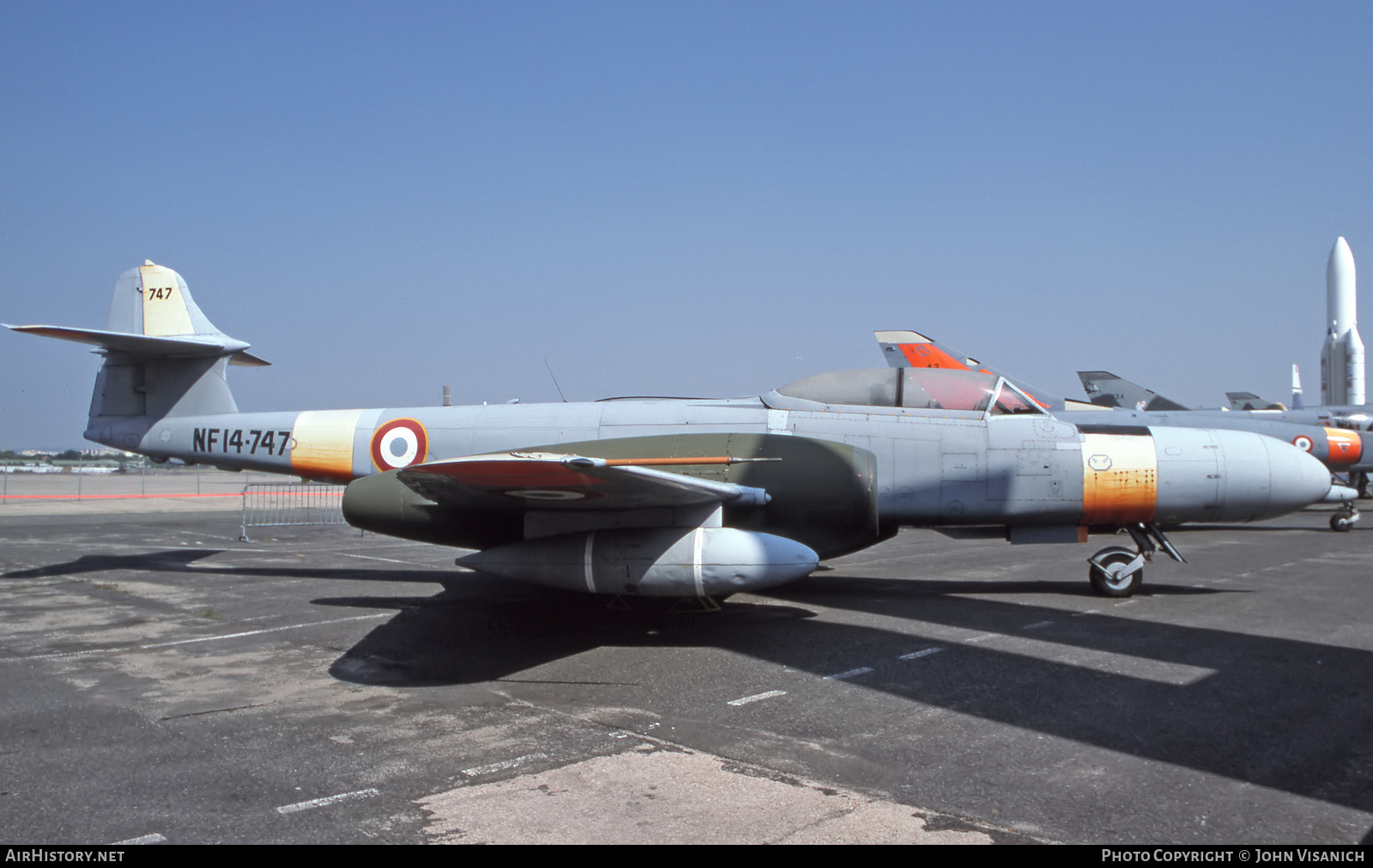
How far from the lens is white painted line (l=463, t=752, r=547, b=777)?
441 cm

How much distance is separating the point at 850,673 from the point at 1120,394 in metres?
21.5

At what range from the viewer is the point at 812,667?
260 inches

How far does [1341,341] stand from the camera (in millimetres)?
56188

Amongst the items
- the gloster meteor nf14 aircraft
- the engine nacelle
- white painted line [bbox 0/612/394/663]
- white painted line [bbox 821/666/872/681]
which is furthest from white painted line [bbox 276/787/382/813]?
white painted line [bbox 0/612/394/663]

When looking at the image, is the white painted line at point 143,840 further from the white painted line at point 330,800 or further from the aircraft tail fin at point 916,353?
the aircraft tail fin at point 916,353

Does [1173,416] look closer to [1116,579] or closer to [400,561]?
[1116,579]

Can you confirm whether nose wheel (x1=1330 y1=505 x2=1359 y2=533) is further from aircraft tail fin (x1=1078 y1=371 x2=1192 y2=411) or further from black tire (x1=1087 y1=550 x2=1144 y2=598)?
black tire (x1=1087 y1=550 x2=1144 y2=598)

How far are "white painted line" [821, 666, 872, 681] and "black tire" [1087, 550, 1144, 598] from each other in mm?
4261

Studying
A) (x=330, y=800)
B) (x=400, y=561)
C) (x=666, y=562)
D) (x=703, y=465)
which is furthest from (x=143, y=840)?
(x=400, y=561)

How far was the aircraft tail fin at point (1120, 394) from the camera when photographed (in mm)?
24266

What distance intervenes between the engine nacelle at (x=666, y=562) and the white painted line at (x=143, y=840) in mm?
3762
